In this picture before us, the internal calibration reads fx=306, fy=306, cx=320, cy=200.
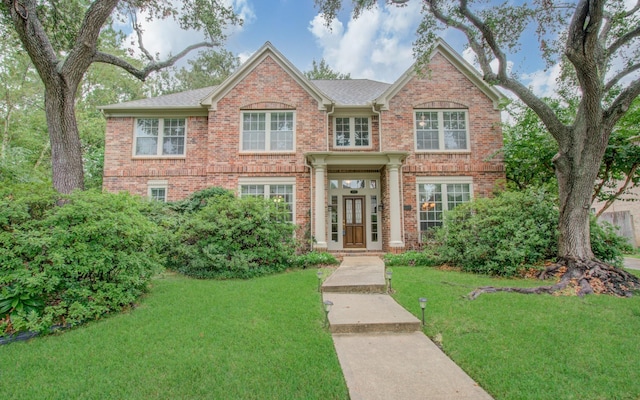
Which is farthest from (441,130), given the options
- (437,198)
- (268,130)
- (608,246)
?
(268,130)

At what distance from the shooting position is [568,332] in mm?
4008

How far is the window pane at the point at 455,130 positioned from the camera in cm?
1159

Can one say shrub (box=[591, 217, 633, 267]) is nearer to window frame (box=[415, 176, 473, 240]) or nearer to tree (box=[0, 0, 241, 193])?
window frame (box=[415, 176, 473, 240])

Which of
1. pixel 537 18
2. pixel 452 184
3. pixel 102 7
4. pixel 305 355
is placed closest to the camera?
pixel 305 355

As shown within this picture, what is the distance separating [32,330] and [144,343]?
5.14ft

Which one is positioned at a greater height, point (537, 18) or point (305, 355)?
point (537, 18)

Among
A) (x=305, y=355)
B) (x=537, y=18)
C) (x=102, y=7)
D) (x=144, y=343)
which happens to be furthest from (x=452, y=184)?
(x=102, y=7)

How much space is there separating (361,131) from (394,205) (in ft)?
10.8

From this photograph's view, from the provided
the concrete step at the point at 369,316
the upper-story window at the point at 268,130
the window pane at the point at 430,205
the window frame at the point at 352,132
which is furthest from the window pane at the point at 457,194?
the concrete step at the point at 369,316

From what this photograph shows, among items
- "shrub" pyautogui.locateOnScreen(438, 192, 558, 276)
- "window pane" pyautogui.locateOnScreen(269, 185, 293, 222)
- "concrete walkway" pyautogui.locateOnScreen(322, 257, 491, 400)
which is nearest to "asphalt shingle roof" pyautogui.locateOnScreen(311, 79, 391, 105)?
"window pane" pyautogui.locateOnScreen(269, 185, 293, 222)

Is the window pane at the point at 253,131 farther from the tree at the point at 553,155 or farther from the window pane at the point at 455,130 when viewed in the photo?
the tree at the point at 553,155

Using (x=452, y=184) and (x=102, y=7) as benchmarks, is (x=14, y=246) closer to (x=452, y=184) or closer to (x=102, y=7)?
(x=102, y=7)

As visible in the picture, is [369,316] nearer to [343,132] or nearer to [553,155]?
[343,132]

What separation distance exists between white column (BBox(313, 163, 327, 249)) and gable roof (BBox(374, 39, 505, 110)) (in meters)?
3.45
